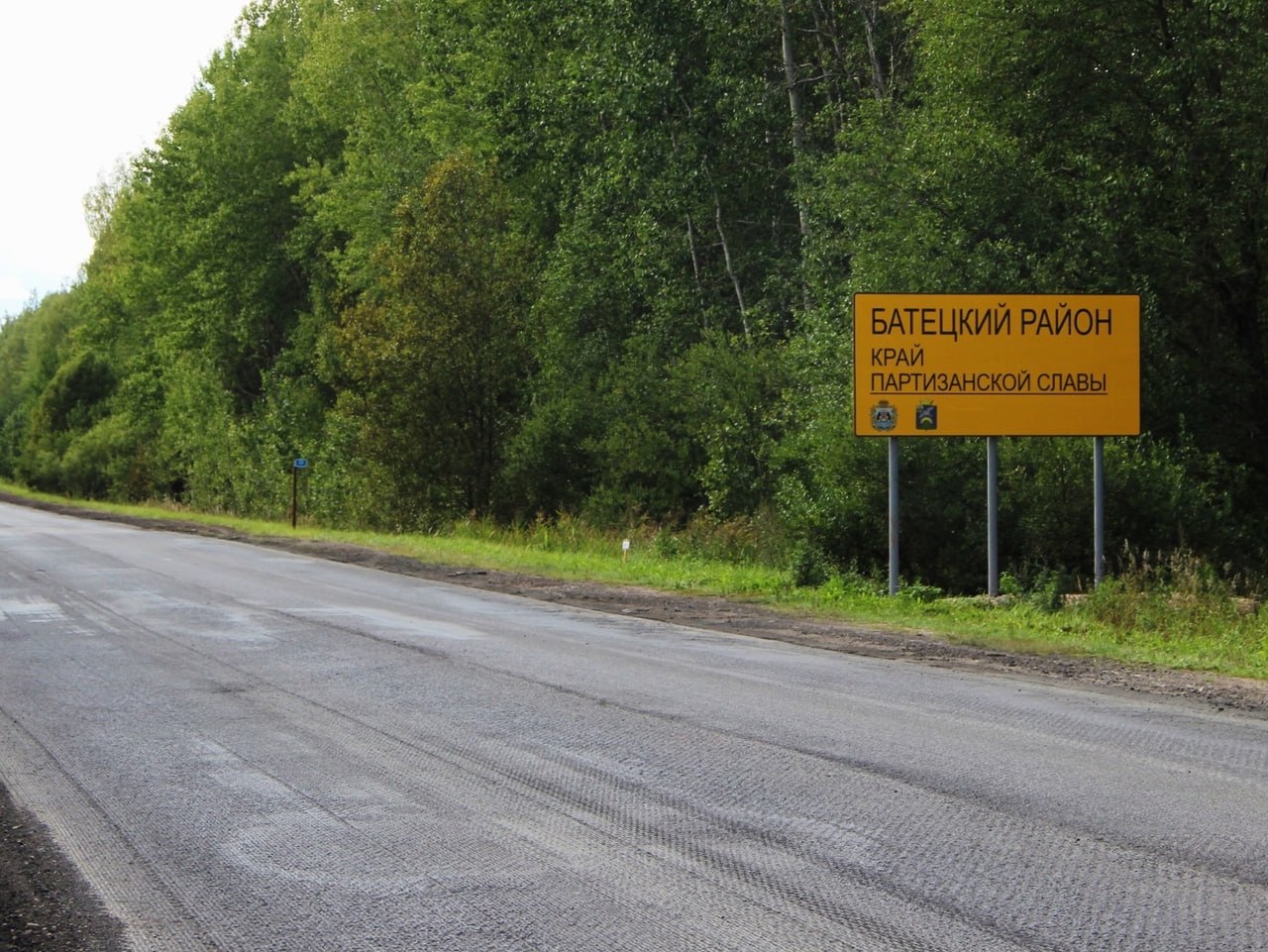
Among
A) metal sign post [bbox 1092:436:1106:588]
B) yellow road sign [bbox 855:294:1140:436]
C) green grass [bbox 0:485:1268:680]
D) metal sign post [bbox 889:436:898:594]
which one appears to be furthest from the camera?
yellow road sign [bbox 855:294:1140:436]

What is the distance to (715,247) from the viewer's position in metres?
37.4

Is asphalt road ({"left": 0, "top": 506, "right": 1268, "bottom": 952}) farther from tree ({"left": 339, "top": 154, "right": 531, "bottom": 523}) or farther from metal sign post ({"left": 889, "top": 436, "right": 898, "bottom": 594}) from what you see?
tree ({"left": 339, "top": 154, "right": 531, "bottom": 523})

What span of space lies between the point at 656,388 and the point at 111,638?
72.4 ft

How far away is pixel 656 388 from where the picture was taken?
34.5m

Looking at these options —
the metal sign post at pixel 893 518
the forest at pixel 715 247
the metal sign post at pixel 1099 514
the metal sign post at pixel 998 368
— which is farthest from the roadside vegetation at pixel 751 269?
the metal sign post at pixel 998 368

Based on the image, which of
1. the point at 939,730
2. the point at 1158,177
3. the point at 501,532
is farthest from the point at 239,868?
the point at 501,532

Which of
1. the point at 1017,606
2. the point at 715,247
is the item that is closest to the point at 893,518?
the point at 1017,606

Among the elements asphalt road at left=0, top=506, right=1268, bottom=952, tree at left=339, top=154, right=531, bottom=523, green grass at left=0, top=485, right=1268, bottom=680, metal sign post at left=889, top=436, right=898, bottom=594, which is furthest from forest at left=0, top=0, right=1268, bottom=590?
asphalt road at left=0, top=506, right=1268, bottom=952

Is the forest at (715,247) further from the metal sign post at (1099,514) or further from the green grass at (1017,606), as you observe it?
the green grass at (1017,606)

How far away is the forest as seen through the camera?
883 inches

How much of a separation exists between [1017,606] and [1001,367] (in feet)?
11.5

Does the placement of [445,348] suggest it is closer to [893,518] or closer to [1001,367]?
[893,518]

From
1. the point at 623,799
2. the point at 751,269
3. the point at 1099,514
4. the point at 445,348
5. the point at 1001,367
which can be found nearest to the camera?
the point at 623,799

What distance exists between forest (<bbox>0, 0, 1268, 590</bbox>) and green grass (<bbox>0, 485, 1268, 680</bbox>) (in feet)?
4.05
